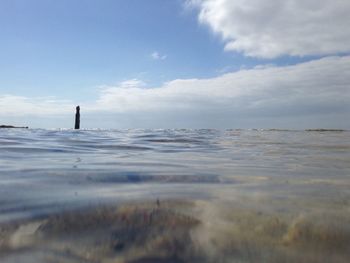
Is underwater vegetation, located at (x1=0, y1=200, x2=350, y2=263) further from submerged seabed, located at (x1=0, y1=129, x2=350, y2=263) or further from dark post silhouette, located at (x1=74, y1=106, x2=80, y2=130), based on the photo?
dark post silhouette, located at (x1=74, y1=106, x2=80, y2=130)

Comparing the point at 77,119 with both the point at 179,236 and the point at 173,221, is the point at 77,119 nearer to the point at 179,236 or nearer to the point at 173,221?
the point at 173,221

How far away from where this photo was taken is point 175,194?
5.64 ft

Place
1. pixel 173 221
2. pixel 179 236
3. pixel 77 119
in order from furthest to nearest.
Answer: pixel 77 119 → pixel 173 221 → pixel 179 236

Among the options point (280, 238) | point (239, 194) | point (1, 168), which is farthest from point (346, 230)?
point (1, 168)

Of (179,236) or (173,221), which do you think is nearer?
(179,236)

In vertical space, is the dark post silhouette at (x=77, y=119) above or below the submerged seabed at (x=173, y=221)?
above

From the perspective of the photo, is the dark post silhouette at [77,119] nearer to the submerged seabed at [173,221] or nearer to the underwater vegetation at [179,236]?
the submerged seabed at [173,221]

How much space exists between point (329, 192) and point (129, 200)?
110 cm

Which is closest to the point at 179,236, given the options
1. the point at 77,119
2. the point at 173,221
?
the point at 173,221

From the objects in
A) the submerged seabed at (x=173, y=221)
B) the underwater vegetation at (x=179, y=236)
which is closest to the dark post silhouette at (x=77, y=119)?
the submerged seabed at (x=173, y=221)

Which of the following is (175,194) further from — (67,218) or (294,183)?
(294,183)

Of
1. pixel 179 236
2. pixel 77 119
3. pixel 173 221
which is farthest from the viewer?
pixel 77 119

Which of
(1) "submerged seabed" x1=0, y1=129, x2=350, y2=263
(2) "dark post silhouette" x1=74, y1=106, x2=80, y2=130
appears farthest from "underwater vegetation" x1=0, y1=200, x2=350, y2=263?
(2) "dark post silhouette" x1=74, y1=106, x2=80, y2=130

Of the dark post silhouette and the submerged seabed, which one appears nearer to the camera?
the submerged seabed
